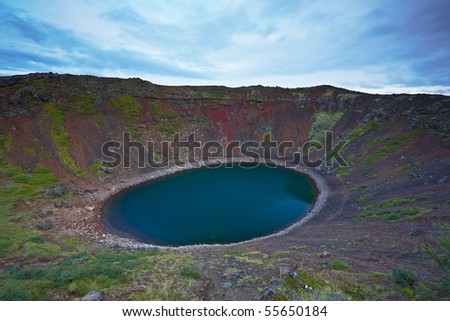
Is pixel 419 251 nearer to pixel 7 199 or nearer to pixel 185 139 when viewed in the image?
pixel 7 199

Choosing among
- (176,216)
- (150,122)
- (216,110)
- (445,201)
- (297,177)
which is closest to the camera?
(445,201)

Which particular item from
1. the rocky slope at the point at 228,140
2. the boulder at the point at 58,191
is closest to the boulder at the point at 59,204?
the rocky slope at the point at 228,140

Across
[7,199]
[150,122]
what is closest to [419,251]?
[7,199]
